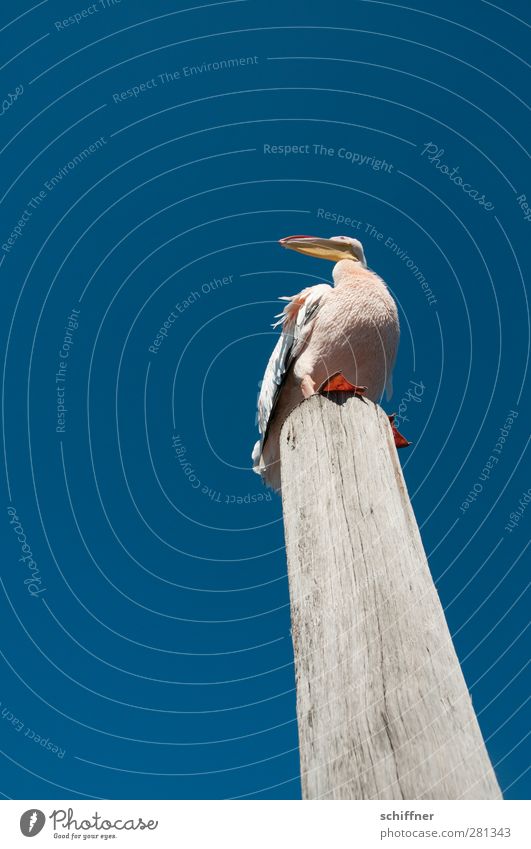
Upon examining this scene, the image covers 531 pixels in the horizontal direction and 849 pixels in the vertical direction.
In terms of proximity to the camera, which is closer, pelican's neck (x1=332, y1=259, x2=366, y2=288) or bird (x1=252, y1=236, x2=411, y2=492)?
bird (x1=252, y1=236, x2=411, y2=492)

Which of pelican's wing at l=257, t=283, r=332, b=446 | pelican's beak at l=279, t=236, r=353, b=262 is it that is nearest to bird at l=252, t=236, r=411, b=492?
pelican's wing at l=257, t=283, r=332, b=446

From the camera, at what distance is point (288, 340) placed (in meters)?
5.73

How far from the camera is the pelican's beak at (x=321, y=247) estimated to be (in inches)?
288

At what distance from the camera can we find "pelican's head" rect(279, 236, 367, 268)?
24.0ft

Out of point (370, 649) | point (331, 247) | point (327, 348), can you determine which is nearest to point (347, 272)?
point (331, 247)

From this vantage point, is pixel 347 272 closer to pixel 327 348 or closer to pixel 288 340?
pixel 288 340

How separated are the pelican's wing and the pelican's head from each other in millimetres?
1278

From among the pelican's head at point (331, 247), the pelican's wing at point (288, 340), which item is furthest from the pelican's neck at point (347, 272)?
the pelican's head at point (331, 247)

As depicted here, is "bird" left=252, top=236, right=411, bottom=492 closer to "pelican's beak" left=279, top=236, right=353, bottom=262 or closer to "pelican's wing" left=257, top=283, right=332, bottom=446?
"pelican's wing" left=257, top=283, right=332, bottom=446

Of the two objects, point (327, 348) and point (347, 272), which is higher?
point (347, 272)

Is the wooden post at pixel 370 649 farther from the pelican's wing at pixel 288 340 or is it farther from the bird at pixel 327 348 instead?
the pelican's wing at pixel 288 340

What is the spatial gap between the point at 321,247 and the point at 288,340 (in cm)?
219

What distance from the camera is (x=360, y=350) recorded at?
501cm

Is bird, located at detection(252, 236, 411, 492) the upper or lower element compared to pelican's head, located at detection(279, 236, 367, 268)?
lower
